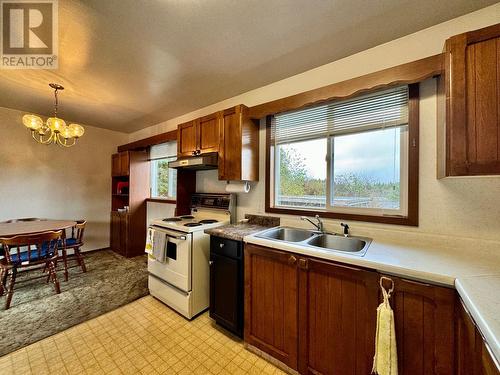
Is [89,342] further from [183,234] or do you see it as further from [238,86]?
[238,86]

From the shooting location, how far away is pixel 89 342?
1.75 meters

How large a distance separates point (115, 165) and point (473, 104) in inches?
200

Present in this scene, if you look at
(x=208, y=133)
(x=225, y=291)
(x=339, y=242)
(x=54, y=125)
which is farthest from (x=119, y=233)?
(x=339, y=242)

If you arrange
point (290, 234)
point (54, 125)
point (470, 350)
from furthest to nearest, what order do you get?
point (54, 125), point (290, 234), point (470, 350)

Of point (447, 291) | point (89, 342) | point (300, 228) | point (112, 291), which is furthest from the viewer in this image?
point (112, 291)

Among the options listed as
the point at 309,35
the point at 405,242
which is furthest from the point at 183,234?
the point at 309,35

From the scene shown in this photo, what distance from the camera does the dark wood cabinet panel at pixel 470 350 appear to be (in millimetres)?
705

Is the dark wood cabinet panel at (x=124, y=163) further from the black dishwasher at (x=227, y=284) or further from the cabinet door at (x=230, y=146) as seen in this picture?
the black dishwasher at (x=227, y=284)

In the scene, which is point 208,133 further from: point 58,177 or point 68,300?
point 58,177

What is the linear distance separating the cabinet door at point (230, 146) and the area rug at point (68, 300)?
194cm

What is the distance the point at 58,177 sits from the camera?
362 cm

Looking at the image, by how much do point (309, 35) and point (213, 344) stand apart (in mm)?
2691

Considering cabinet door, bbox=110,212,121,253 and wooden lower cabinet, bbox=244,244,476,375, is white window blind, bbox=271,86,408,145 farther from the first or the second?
cabinet door, bbox=110,212,121,253

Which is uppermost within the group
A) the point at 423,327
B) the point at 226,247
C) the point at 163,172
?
the point at 163,172
